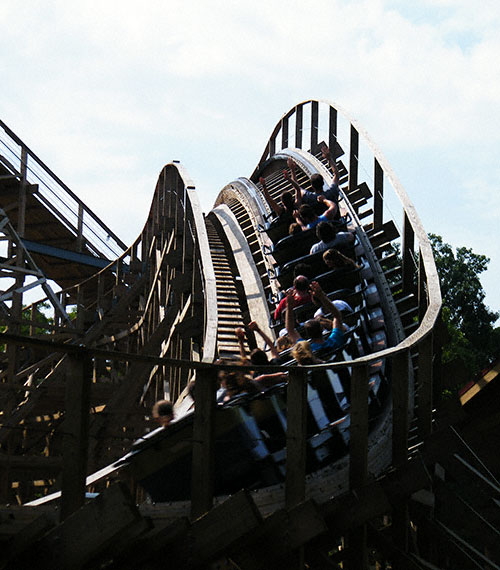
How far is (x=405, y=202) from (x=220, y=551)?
18.6 ft

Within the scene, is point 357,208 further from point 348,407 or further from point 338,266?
point 348,407

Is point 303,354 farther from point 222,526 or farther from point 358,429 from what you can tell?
point 222,526

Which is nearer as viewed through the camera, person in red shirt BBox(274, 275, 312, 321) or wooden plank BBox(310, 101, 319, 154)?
person in red shirt BBox(274, 275, 312, 321)

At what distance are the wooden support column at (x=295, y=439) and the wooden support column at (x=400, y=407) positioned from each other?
1.13 metres

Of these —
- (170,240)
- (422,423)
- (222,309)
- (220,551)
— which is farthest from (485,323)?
(220,551)

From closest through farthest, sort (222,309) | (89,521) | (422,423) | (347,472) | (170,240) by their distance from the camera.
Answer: (89,521)
(347,472)
(422,423)
(222,309)
(170,240)

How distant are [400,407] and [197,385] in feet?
5.93

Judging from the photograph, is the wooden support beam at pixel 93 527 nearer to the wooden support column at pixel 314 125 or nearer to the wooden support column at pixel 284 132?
the wooden support column at pixel 314 125

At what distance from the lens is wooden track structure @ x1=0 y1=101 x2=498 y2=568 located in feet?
12.9

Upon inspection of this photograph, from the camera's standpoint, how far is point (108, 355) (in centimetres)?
411

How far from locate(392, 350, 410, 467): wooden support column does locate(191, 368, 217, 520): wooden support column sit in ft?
5.65

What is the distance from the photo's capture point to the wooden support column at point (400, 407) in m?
5.80

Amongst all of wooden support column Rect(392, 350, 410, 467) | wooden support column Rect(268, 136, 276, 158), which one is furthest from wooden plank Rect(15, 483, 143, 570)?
wooden support column Rect(268, 136, 276, 158)

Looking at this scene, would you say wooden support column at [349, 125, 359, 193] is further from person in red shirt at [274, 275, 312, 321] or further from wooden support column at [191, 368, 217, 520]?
wooden support column at [191, 368, 217, 520]
